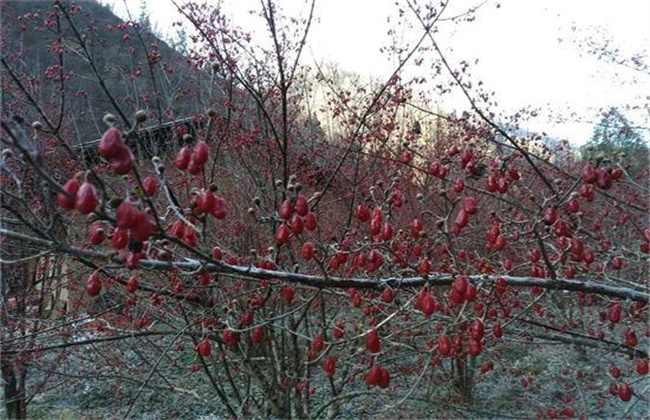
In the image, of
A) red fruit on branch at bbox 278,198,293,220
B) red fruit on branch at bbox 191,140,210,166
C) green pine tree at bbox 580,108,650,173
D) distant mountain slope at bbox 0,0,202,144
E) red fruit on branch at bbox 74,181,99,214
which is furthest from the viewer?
green pine tree at bbox 580,108,650,173

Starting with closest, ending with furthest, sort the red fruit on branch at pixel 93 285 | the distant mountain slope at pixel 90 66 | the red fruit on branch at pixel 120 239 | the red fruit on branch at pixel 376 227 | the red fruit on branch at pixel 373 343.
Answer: the red fruit on branch at pixel 120 239, the red fruit on branch at pixel 93 285, the red fruit on branch at pixel 373 343, the red fruit on branch at pixel 376 227, the distant mountain slope at pixel 90 66

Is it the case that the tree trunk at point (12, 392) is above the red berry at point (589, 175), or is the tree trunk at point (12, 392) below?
below

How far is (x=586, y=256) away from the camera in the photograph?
5.91 ft

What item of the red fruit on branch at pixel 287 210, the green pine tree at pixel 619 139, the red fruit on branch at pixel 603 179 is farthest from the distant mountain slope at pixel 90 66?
the green pine tree at pixel 619 139

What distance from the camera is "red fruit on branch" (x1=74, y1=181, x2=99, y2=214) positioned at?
0.93 metres

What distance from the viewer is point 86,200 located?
93cm

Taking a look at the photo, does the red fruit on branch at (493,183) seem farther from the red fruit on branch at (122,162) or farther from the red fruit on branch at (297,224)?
the red fruit on branch at (122,162)

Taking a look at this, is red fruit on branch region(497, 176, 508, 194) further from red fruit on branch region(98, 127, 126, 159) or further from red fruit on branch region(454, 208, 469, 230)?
red fruit on branch region(98, 127, 126, 159)

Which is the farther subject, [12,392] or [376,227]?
[12,392]

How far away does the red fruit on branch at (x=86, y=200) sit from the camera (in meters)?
0.93

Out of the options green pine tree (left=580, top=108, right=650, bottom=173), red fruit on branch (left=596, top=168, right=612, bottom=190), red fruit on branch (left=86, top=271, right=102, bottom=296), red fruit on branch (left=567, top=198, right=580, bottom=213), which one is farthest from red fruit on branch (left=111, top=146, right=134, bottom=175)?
green pine tree (left=580, top=108, right=650, bottom=173)

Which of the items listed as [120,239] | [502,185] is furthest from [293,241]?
[120,239]

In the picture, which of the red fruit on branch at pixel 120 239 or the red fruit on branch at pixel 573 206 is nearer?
the red fruit on branch at pixel 120 239

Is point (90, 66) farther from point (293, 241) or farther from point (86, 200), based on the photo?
point (86, 200)
